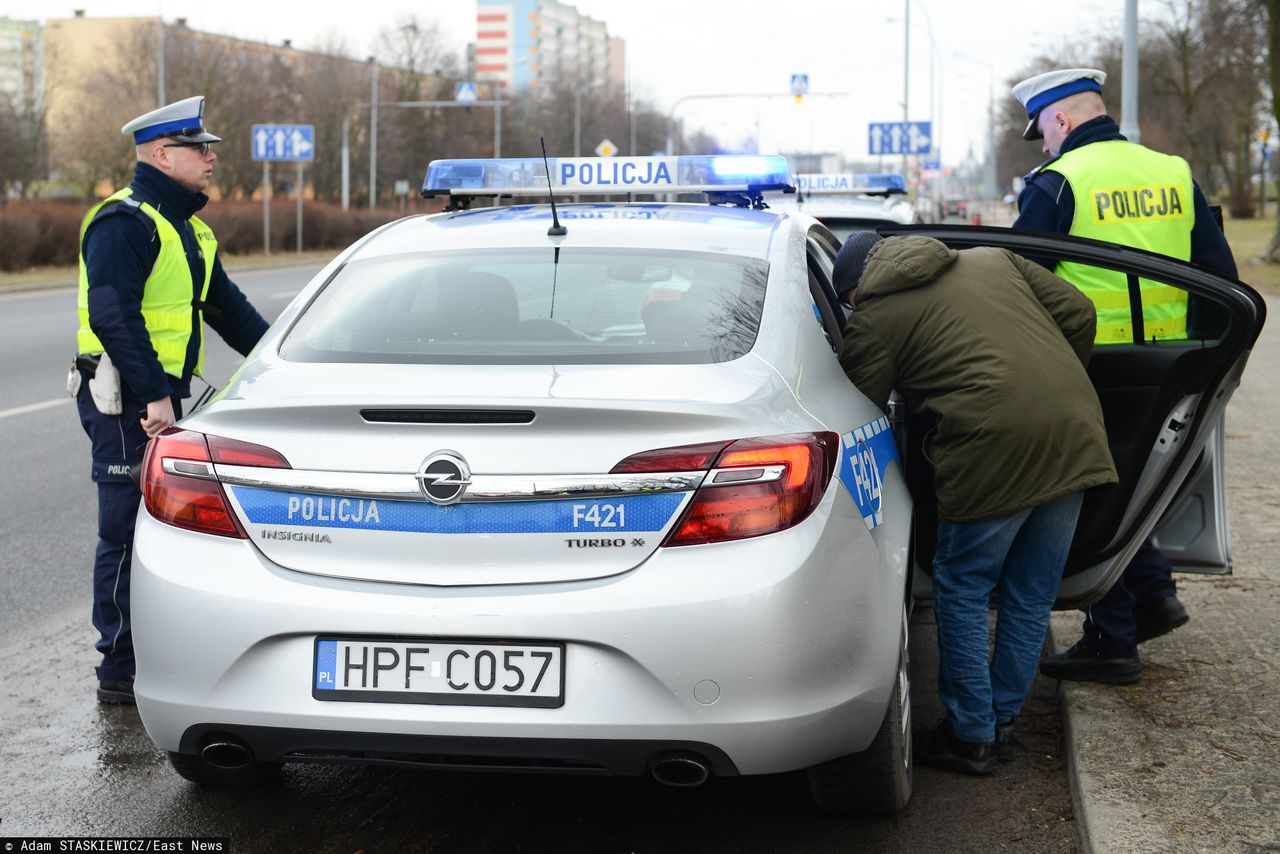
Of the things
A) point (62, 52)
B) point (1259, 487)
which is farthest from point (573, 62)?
point (1259, 487)

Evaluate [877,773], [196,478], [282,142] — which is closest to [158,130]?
[196,478]

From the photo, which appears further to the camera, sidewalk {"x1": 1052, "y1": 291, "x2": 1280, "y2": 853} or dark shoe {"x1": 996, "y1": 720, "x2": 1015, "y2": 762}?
dark shoe {"x1": 996, "y1": 720, "x2": 1015, "y2": 762}

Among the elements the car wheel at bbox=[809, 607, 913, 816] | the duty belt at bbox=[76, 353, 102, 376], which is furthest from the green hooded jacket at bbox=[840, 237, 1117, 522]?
the duty belt at bbox=[76, 353, 102, 376]

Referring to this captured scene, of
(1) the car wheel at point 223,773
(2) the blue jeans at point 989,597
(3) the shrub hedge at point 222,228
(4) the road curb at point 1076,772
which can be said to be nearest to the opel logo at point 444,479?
(1) the car wheel at point 223,773

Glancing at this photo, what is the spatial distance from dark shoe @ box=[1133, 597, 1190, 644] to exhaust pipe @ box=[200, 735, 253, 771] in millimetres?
2893

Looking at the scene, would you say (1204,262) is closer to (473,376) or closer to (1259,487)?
(473,376)

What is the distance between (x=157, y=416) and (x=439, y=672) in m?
1.87

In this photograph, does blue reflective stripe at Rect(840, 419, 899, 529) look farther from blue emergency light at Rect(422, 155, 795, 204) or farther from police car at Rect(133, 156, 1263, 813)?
blue emergency light at Rect(422, 155, 795, 204)

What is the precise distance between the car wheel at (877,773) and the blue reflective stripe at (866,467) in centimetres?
31

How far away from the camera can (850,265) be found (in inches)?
162

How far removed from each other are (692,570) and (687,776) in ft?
1.49

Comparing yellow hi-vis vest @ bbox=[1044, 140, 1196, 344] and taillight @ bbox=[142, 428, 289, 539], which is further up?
yellow hi-vis vest @ bbox=[1044, 140, 1196, 344]

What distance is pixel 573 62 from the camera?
191750mm

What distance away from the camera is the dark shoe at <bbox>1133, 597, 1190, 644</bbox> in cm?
487
